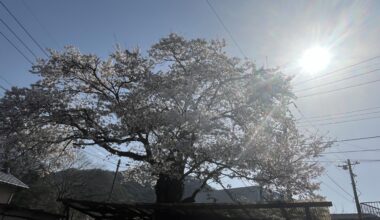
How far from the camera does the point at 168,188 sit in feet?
40.7

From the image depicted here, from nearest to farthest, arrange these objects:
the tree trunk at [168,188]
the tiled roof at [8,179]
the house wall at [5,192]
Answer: the tree trunk at [168,188]
the tiled roof at [8,179]
the house wall at [5,192]

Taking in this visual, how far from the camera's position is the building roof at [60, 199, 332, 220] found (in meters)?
7.70

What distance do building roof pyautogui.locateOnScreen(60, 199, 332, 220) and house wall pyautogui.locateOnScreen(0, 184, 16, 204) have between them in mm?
10384

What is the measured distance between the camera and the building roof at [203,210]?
7702 mm

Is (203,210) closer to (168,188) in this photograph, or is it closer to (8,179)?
(168,188)

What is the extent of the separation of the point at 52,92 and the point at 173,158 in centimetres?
574

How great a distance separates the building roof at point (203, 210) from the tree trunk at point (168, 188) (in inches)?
41.4

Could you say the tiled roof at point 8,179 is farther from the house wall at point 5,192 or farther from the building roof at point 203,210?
the building roof at point 203,210

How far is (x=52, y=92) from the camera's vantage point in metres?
13.1

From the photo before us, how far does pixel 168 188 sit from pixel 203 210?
9.68 feet

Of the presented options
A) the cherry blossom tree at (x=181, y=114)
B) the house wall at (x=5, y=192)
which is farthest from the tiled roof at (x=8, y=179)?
the cherry blossom tree at (x=181, y=114)

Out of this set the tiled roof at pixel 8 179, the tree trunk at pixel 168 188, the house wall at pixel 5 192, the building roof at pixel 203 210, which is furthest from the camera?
the house wall at pixel 5 192

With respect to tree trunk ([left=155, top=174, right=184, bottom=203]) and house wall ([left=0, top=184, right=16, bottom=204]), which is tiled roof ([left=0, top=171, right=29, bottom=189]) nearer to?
house wall ([left=0, top=184, right=16, bottom=204])

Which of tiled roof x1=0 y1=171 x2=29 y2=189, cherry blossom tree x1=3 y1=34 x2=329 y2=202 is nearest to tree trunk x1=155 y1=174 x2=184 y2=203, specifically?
cherry blossom tree x1=3 y1=34 x2=329 y2=202
